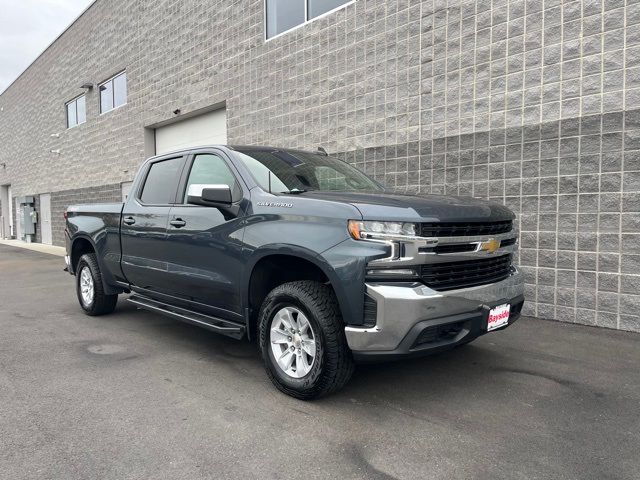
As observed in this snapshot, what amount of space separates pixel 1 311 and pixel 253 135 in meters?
5.55

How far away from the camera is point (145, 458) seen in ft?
9.02

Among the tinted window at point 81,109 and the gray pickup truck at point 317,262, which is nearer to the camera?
the gray pickup truck at point 317,262

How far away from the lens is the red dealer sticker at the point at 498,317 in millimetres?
3475

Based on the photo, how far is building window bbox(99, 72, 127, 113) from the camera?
15.9 meters

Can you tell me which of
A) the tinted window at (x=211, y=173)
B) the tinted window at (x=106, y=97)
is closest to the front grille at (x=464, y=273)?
the tinted window at (x=211, y=173)

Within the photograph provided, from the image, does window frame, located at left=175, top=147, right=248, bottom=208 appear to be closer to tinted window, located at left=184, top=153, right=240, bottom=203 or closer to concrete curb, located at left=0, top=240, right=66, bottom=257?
tinted window, located at left=184, top=153, right=240, bottom=203

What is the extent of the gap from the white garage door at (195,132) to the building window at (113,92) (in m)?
2.74

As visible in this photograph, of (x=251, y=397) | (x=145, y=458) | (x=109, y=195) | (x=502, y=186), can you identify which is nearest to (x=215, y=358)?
(x=251, y=397)

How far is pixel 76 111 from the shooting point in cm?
1945

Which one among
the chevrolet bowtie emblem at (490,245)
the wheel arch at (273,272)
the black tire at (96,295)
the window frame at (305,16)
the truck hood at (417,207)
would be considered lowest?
the black tire at (96,295)

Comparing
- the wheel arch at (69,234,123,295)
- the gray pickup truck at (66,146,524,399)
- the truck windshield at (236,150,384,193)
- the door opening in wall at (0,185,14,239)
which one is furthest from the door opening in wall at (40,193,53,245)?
the truck windshield at (236,150,384,193)

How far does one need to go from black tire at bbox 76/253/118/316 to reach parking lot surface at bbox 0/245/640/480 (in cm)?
98

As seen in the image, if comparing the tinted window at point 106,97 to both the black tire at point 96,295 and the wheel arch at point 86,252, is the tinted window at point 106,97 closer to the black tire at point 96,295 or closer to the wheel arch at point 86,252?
the wheel arch at point 86,252

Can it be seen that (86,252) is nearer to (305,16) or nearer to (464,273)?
(464,273)
